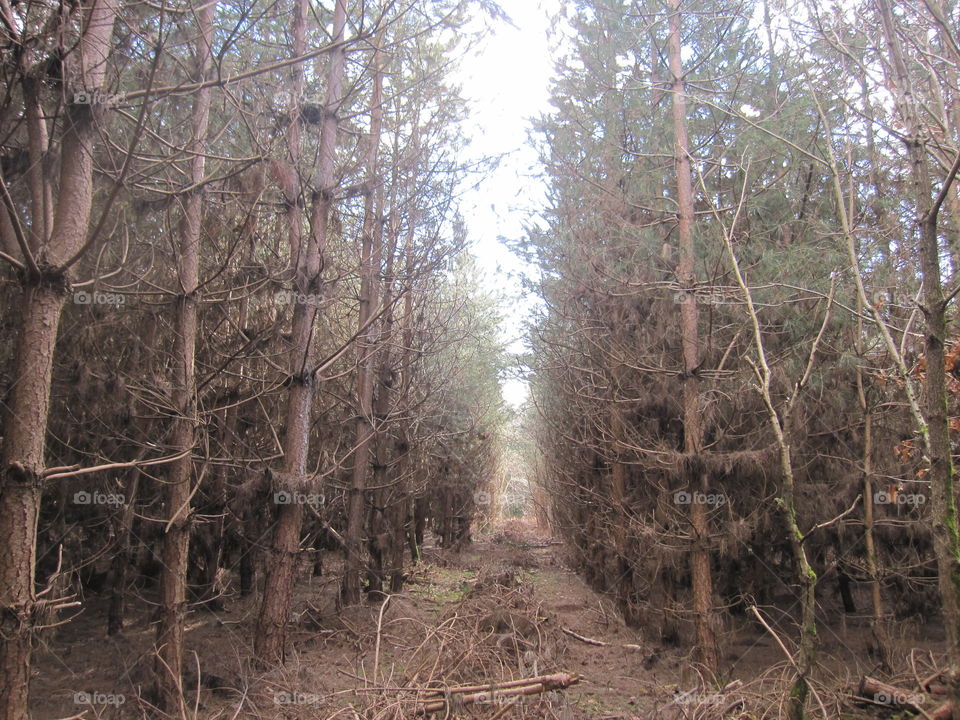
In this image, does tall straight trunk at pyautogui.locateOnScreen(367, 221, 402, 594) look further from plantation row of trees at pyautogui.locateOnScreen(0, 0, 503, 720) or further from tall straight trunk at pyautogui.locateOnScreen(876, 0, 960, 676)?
tall straight trunk at pyautogui.locateOnScreen(876, 0, 960, 676)

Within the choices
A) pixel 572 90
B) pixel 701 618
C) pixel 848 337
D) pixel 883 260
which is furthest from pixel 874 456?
pixel 572 90

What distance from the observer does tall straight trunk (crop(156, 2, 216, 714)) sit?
609 centimetres

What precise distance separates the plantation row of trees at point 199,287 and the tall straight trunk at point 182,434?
0.03m

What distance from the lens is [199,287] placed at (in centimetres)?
611

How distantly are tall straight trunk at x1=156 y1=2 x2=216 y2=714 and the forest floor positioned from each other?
0.37 m

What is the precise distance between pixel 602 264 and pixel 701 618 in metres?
4.80

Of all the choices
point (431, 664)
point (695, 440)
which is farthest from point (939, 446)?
point (695, 440)

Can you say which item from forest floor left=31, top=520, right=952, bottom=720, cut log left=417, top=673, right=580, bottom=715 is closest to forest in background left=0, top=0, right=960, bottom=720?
forest floor left=31, top=520, right=952, bottom=720

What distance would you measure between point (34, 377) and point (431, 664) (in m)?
4.27

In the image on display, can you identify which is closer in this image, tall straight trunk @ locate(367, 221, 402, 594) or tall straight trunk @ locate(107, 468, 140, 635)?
tall straight trunk @ locate(107, 468, 140, 635)

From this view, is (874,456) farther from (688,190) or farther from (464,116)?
(464,116)

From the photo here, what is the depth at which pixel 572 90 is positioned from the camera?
11.8 metres

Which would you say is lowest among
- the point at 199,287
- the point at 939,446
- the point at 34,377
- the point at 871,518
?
the point at 871,518

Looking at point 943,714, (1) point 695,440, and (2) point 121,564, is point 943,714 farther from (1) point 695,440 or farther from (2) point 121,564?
(2) point 121,564
